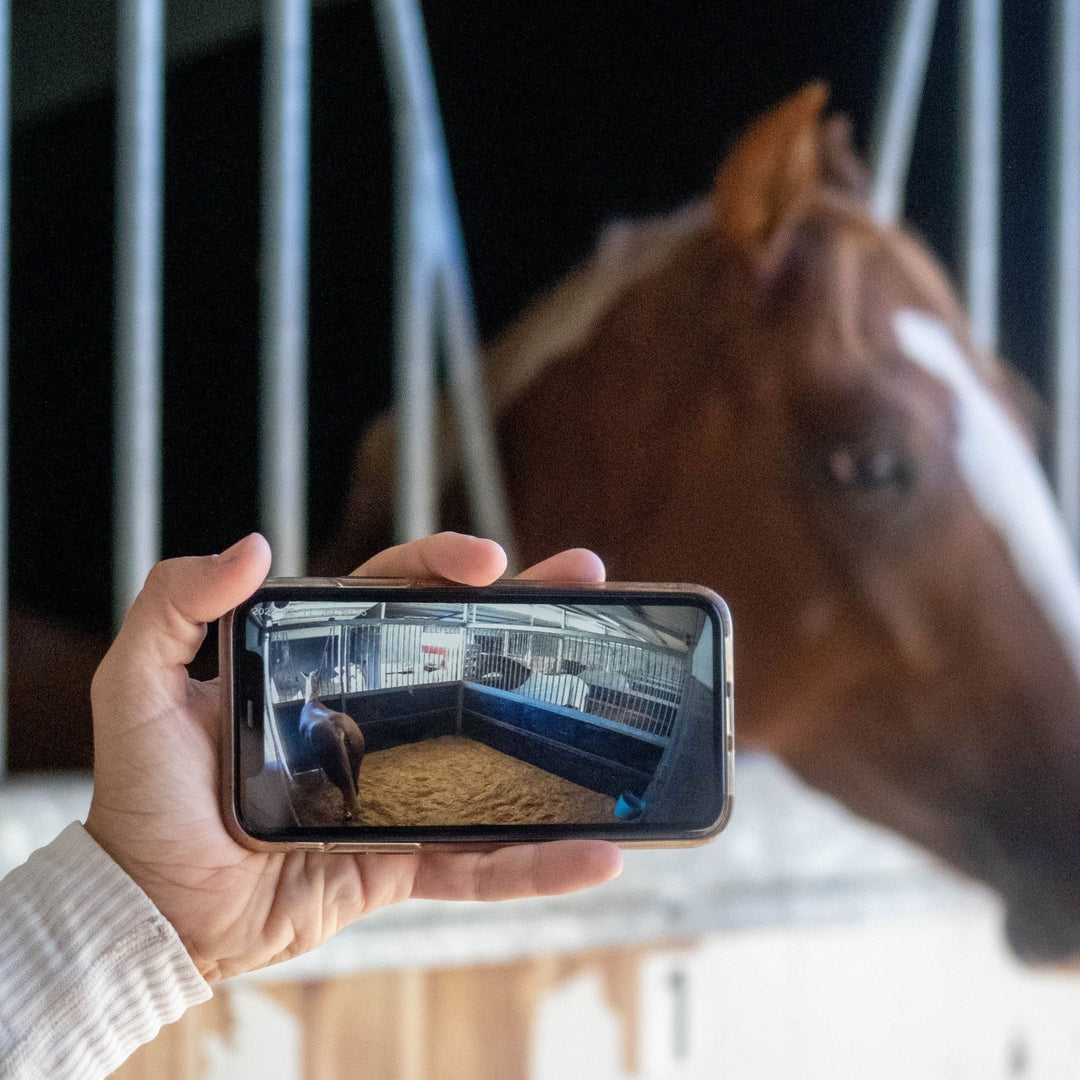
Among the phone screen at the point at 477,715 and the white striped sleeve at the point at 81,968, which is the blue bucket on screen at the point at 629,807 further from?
the white striped sleeve at the point at 81,968

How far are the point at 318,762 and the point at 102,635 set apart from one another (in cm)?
27

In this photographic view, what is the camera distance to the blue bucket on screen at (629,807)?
33 cm

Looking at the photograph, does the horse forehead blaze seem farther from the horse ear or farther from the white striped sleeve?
the white striped sleeve

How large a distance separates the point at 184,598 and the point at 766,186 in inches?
19.4

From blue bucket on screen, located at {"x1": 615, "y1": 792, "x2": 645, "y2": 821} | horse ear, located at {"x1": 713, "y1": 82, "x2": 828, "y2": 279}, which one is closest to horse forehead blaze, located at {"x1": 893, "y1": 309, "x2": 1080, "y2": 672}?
horse ear, located at {"x1": 713, "y1": 82, "x2": 828, "y2": 279}

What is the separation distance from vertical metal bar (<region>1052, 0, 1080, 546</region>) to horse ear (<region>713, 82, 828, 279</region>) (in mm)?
232

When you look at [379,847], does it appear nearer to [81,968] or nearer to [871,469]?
[81,968]

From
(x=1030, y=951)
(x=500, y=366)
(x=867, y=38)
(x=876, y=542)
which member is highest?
(x=867, y=38)

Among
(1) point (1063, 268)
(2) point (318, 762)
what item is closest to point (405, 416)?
(2) point (318, 762)

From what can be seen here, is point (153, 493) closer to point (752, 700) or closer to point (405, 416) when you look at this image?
point (405, 416)

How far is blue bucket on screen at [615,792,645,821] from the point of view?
330mm

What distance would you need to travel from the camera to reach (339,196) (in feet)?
1.81

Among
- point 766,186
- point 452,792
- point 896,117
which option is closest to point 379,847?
point 452,792

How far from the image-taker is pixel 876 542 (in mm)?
589
